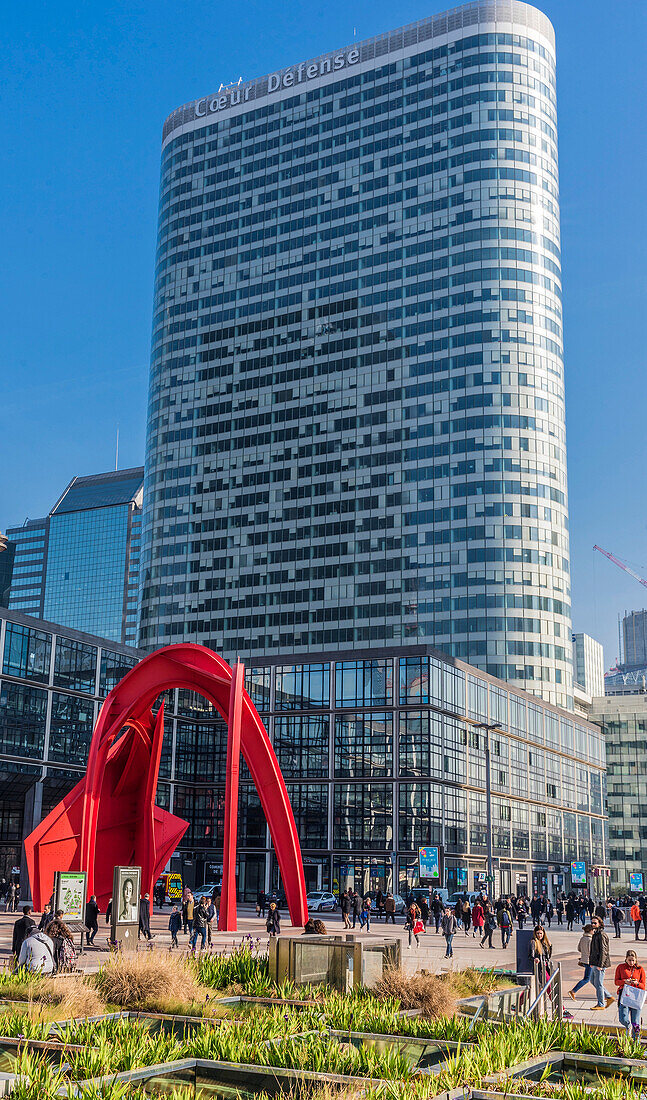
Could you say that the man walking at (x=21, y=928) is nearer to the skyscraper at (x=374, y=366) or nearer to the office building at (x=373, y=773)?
the office building at (x=373, y=773)

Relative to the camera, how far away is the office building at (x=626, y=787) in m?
135

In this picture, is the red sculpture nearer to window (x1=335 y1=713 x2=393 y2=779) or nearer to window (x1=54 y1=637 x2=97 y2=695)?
window (x1=54 y1=637 x2=97 y2=695)

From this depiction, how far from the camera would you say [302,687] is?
3091 inches

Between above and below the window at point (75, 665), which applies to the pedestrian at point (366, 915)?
below

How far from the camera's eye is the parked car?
59.9m

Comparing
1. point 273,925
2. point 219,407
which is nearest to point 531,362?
point 219,407

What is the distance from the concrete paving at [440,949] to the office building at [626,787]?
282 ft

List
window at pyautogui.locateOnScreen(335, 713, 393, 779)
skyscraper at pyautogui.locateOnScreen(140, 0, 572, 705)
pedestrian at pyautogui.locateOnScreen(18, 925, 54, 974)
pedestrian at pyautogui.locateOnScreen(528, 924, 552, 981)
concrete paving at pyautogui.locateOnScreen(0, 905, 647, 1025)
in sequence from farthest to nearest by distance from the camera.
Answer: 1. skyscraper at pyautogui.locateOnScreen(140, 0, 572, 705)
2. window at pyautogui.locateOnScreen(335, 713, 393, 779)
3. concrete paving at pyautogui.locateOnScreen(0, 905, 647, 1025)
4. pedestrian at pyautogui.locateOnScreen(528, 924, 552, 981)
5. pedestrian at pyautogui.locateOnScreen(18, 925, 54, 974)

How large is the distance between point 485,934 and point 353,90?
115551 mm

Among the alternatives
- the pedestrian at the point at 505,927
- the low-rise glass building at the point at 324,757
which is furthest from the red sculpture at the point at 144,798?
the low-rise glass building at the point at 324,757

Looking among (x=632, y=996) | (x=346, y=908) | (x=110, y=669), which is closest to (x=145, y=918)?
(x=346, y=908)

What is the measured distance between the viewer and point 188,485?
428 ft

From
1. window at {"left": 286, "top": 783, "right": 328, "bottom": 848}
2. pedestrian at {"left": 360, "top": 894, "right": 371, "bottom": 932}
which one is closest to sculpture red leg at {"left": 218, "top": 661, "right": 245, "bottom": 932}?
pedestrian at {"left": 360, "top": 894, "right": 371, "bottom": 932}

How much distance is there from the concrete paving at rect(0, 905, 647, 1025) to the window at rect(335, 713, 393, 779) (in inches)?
791
